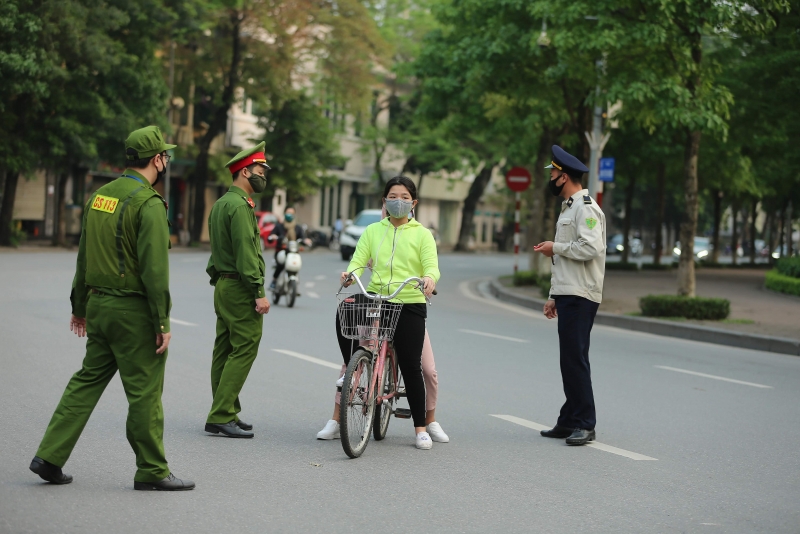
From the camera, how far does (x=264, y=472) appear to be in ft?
21.3

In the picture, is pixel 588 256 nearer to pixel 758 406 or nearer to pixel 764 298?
pixel 758 406

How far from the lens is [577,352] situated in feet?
25.5

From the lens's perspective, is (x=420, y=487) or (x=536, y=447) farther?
(x=536, y=447)

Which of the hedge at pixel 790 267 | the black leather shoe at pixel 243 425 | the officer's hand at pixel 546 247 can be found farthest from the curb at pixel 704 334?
the hedge at pixel 790 267

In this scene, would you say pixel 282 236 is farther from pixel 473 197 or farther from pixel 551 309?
pixel 473 197

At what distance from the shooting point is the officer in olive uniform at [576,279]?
772cm

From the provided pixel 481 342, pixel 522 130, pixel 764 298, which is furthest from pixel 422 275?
pixel 522 130

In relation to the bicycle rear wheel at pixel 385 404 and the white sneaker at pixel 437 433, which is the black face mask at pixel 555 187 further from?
the white sneaker at pixel 437 433

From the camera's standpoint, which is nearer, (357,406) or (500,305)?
(357,406)

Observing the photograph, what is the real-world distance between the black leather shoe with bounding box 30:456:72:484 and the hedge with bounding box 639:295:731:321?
13.9 meters

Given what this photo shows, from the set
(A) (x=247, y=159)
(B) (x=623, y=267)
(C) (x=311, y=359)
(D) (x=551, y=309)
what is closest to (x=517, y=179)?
(B) (x=623, y=267)

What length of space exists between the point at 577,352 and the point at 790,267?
905 inches

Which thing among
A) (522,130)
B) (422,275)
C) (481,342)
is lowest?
(481,342)

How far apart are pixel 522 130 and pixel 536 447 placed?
83.4 feet
